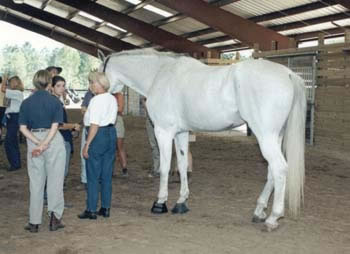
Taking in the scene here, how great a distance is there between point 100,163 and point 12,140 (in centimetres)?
324

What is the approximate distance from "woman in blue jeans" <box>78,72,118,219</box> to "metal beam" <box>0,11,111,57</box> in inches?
817

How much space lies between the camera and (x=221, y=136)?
40.7ft

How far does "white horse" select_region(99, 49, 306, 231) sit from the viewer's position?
12.5 ft

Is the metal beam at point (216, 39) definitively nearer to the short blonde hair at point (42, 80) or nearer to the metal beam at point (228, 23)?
the metal beam at point (228, 23)

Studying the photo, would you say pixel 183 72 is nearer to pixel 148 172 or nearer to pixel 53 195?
pixel 53 195

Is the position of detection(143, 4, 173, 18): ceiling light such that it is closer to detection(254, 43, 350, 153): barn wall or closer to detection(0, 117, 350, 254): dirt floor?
detection(254, 43, 350, 153): barn wall

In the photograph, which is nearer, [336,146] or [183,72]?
[183,72]

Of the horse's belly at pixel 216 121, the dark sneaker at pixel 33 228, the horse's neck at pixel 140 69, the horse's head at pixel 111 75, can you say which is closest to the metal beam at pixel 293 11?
the horse's neck at pixel 140 69

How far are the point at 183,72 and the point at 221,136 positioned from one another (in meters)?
8.07

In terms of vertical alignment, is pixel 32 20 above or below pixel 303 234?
above

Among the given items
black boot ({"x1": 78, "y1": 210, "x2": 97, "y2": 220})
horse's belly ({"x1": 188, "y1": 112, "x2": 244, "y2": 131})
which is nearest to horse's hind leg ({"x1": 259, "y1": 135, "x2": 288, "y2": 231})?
horse's belly ({"x1": 188, "y1": 112, "x2": 244, "y2": 131})

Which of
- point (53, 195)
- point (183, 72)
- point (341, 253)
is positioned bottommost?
point (341, 253)

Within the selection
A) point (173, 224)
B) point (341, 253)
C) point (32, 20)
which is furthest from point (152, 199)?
point (32, 20)

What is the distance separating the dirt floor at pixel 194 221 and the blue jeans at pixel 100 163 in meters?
0.26
